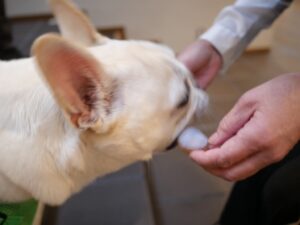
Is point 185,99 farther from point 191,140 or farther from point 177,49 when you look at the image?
point 177,49

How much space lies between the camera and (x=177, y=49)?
2.88 metres

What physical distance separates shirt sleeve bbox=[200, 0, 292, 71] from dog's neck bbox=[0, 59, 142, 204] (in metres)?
0.58

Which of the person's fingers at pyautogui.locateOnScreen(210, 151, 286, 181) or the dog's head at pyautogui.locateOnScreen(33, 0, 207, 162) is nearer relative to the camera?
the dog's head at pyautogui.locateOnScreen(33, 0, 207, 162)

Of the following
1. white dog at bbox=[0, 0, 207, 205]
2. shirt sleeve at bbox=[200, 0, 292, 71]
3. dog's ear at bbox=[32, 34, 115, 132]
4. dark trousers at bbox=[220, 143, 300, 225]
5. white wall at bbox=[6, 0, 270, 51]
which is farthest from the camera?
white wall at bbox=[6, 0, 270, 51]

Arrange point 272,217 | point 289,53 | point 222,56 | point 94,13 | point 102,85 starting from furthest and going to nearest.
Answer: point 94,13, point 289,53, point 222,56, point 272,217, point 102,85

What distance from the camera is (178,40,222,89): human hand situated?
101 cm

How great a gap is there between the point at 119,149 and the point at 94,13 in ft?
7.27

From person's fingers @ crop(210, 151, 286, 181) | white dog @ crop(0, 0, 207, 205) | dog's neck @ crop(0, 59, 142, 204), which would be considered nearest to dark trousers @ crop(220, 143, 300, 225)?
person's fingers @ crop(210, 151, 286, 181)

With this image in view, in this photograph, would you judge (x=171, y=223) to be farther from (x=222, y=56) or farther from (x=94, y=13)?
(x=94, y=13)

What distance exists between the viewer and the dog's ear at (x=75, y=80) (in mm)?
531

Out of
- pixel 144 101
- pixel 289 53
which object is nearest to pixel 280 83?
pixel 144 101

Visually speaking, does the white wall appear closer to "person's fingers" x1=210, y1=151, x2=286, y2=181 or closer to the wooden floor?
the wooden floor

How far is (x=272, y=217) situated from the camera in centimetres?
101

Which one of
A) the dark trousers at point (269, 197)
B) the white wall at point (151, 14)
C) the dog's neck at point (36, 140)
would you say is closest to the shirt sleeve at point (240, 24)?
the dark trousers at point (269, 197)
